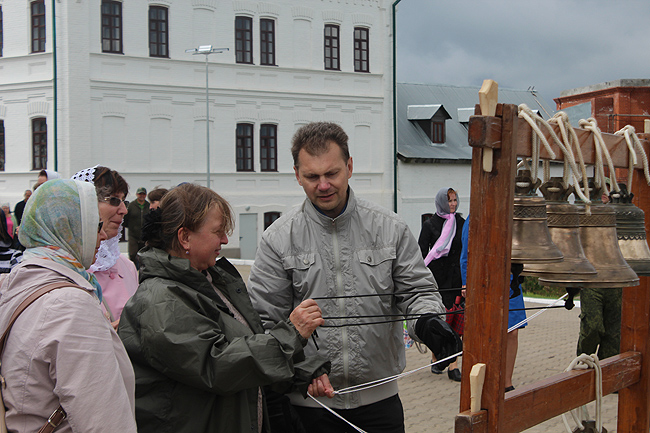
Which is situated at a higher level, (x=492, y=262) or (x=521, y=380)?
(x=492, y=262)

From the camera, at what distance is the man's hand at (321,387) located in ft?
9.52

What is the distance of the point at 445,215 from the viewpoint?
7738 mm

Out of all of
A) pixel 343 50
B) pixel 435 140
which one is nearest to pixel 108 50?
pixel 343 50

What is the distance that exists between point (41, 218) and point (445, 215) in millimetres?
5924

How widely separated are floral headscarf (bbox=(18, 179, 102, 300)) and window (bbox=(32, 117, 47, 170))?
77.2 feet

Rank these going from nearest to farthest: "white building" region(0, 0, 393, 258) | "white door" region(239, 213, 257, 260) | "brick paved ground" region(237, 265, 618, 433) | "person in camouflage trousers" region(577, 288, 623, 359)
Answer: "brick paved ground" region(237, 265, 618, 433), "person in camouflage trousers" region(577, 288, 623, 359), "white building" region(0, 0, 393, 258), "white door" region(239, 213, 257, 260)

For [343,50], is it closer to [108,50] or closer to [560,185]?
[108,50]

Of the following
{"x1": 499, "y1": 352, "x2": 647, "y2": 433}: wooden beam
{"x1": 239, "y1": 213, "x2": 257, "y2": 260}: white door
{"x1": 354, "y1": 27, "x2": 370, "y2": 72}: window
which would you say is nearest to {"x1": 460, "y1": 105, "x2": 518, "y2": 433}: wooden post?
{"x1": 499, "y1": 352, "x2": 647, "y2": 433}: wooden beam

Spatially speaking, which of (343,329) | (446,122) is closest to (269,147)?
(446,122)

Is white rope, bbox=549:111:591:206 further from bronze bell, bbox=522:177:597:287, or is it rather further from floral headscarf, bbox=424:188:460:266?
floral headscarf, bbox=424:188:460:266

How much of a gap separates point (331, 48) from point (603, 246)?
2586 cm

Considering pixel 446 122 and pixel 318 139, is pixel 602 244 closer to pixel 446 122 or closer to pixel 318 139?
pixel 318 139

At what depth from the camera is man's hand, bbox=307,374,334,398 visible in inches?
114

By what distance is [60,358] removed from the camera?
2061 mm
